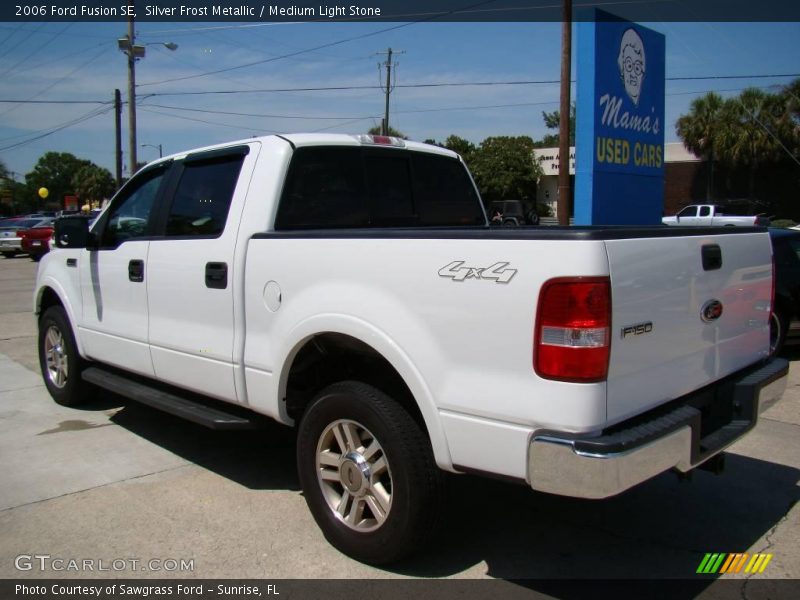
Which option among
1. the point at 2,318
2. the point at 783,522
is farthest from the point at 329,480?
the point at 2,318

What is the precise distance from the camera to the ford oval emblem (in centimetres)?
310

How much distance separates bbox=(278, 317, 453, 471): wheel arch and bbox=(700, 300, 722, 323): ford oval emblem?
131cm

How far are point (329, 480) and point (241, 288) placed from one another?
1.13 m

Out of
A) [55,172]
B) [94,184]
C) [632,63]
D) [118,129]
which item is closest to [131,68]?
[118,129]

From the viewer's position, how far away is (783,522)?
379 cm

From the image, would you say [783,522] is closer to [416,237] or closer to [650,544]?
[650,544]

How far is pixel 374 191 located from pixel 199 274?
1197mm

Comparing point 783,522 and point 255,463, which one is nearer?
point 783,522

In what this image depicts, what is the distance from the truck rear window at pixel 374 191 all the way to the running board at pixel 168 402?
1131 millimetres

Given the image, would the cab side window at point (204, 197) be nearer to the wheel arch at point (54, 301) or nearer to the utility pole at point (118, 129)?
the wheel arch at point (54, 301)

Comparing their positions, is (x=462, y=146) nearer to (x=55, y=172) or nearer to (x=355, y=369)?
(x=355, y=369)

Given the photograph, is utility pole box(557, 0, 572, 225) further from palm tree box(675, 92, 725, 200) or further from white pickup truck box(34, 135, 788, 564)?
palm tree box(675, 92, 725, 200)

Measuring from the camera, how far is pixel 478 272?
8.79 feet

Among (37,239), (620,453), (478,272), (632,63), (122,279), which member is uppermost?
(632,63)
